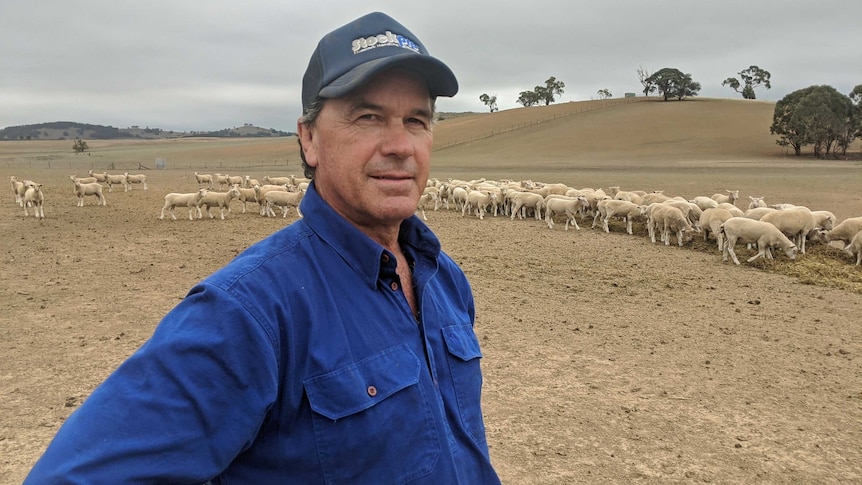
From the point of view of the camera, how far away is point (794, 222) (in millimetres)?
13766

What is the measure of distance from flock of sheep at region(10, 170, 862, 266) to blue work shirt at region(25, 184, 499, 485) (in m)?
11.1

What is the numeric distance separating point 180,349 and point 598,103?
110820mm

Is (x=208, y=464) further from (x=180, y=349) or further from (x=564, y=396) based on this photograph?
(x=564, y=396)

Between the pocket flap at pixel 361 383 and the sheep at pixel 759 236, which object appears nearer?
the pocket flap at pixel 361 383

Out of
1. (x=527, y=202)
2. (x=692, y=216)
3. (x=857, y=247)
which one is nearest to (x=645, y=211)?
(x=692, y=216)

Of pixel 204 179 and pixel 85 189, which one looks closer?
pixel 85 189

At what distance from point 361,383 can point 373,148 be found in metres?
0.74

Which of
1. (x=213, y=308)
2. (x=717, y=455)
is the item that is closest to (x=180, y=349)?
(x=213, y=308)

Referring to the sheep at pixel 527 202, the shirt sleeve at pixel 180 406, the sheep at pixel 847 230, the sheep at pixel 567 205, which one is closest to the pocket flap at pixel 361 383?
the shirt sleeve at pixel 180 406

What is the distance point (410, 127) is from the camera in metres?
1.85

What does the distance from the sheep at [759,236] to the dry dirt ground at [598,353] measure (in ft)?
2.28

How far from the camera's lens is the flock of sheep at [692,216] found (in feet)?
42.3

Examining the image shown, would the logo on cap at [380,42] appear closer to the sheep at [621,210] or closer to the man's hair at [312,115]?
the man's hair at [312,115]

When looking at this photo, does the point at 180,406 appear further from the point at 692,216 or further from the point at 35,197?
the point at 35,197
